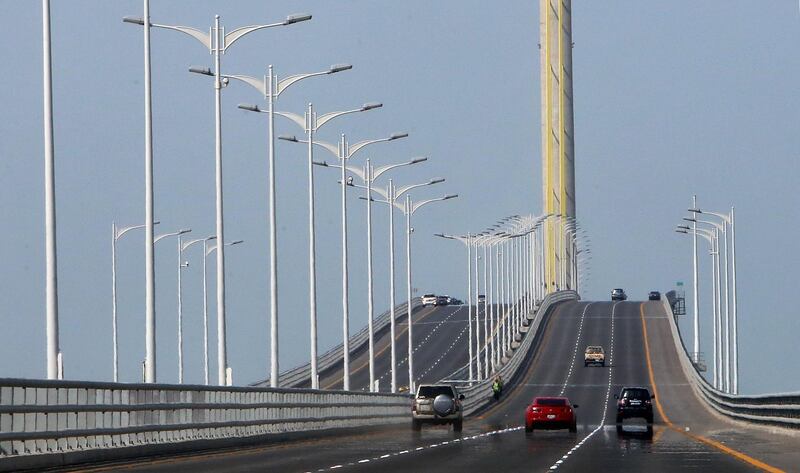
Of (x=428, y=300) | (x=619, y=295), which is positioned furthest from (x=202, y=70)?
(x=619, y=295)

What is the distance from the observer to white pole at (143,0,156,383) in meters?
38.5

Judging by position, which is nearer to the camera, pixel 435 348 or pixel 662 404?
pixel 662 404

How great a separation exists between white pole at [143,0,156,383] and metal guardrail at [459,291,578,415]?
3764cm

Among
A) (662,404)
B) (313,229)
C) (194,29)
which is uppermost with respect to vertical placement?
(194,29)

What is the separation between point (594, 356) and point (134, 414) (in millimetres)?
92664

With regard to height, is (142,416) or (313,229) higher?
(313,229)

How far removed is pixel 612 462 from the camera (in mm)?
33500

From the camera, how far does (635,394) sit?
68438 millimetres

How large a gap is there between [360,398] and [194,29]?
57.3 ft

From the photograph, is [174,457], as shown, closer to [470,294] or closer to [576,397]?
[576,397]

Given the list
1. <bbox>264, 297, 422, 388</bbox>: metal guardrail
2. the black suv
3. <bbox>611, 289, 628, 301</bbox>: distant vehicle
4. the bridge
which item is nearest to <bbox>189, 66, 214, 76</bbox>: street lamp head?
the bridge

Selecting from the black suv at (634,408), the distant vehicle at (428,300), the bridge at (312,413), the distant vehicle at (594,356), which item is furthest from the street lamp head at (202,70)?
the distant vehicle at (428,300)

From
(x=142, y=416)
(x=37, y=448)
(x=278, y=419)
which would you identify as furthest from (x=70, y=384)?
(x=278, y=419)

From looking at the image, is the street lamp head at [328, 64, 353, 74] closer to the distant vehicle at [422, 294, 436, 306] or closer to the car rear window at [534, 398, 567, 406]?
the car rear window at [534, 398, 567, 406]
